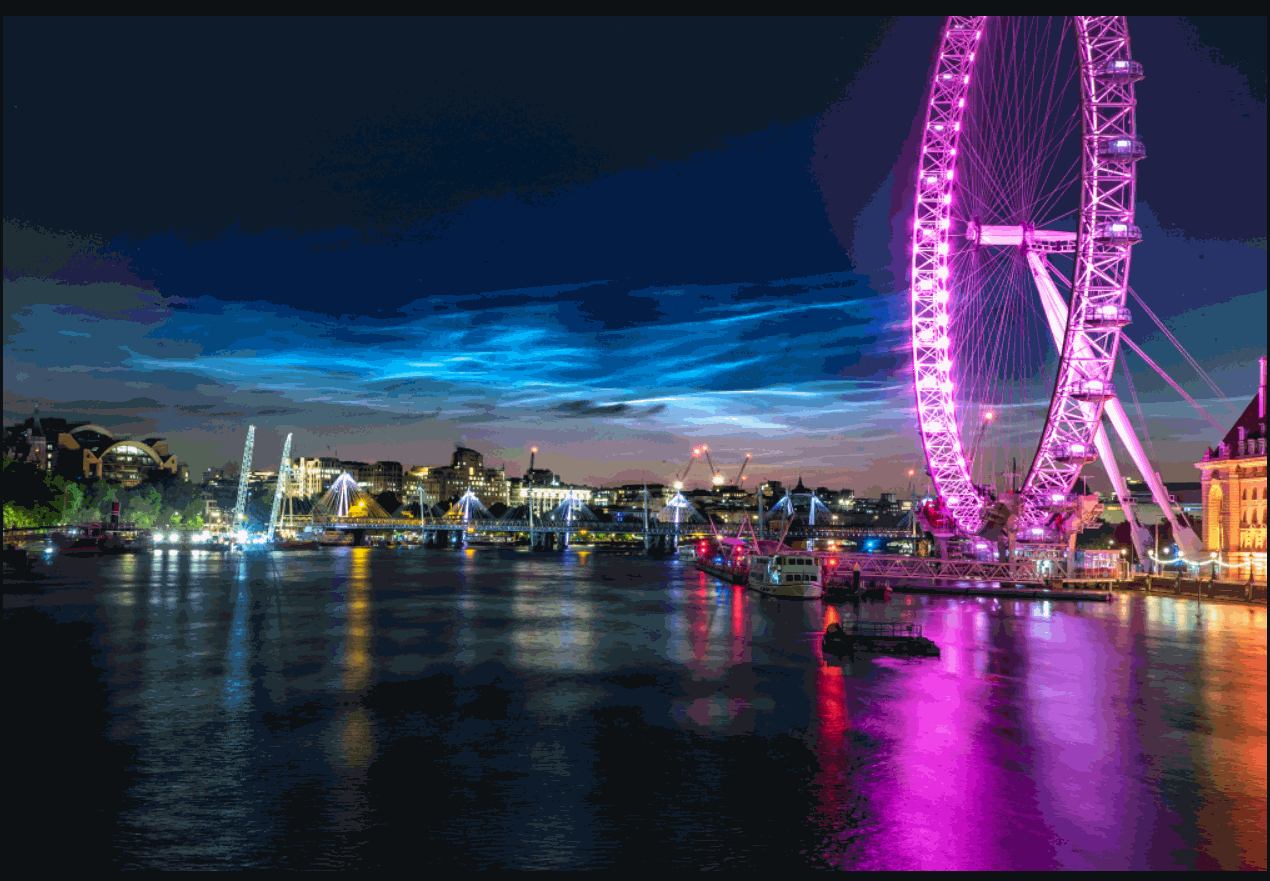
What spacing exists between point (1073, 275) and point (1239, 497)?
31252 millimetres

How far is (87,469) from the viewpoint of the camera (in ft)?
621

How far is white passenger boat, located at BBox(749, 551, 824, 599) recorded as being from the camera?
6575 cm

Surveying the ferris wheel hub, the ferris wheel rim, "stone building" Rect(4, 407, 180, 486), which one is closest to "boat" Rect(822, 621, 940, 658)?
the ferris wheel rim

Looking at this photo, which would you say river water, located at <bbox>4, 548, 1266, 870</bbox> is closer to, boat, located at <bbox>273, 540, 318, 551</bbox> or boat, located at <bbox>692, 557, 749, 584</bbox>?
boat, located at <bbox>692, 557, 749, 584</bbox>

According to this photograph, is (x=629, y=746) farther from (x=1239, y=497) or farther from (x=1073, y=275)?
(x=1239, y=497)

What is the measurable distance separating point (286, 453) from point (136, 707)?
460 feet

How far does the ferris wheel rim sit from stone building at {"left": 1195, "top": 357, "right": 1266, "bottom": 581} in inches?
609

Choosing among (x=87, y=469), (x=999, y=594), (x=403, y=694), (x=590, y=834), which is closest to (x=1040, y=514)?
(x=999, y=594)

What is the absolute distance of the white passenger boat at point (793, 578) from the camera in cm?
6575

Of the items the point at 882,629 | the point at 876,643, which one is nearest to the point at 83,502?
the point at 882,629

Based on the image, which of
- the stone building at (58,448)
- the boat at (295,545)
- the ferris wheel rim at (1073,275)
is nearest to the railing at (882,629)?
the ferris wheel rim at (1073,275)

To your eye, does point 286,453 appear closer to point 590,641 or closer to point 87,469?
point 87,469

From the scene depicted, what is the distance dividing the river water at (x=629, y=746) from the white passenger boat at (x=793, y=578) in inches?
689

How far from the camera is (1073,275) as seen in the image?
137 ft
